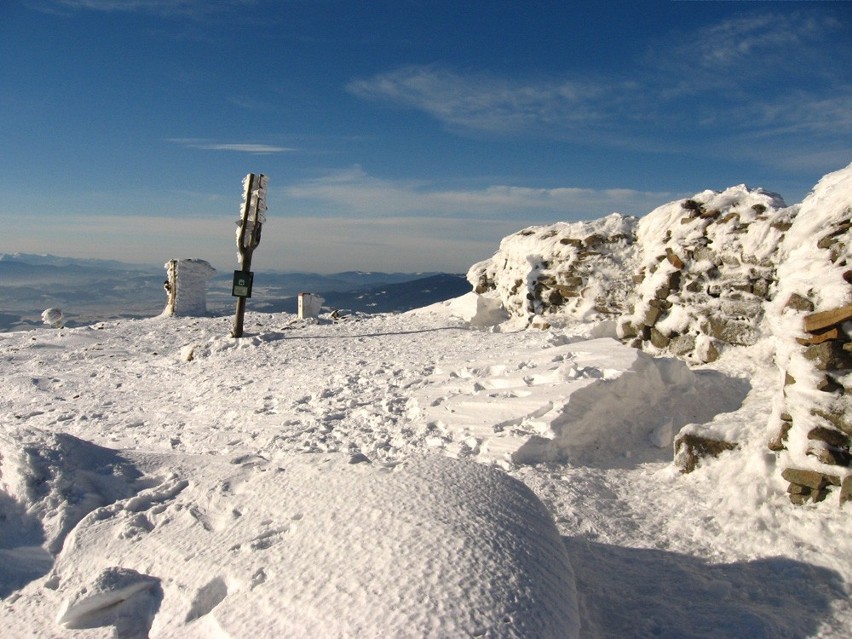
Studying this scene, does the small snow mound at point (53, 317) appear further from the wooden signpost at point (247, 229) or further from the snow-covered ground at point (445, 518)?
the snow-covered ground at point (445, 518)

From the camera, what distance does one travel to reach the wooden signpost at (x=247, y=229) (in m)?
12.9

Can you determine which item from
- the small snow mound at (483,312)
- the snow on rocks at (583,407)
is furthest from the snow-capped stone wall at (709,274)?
the small snow mound at (483,312)

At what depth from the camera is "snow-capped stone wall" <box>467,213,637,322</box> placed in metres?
10.6

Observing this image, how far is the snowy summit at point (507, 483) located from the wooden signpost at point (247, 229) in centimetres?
387

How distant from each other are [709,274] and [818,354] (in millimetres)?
4031

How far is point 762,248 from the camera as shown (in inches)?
287

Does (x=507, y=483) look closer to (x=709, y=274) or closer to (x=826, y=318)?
(x=826, y=318)

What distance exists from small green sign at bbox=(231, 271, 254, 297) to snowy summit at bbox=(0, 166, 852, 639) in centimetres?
387

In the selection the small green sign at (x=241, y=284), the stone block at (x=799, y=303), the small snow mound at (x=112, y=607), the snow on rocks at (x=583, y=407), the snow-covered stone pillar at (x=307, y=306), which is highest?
the stone block at (x=799, y=303)

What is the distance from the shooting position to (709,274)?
787 centimetres

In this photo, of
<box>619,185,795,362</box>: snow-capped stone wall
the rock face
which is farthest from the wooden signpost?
<box>619,185,795,362</box>: snow-capped stone wall

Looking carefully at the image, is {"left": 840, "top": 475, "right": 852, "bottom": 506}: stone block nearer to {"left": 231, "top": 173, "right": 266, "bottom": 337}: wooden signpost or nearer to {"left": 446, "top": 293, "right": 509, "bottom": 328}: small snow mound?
{"left": 446, "top": 293, "right": 509, "bottom": 328}: small snow mound

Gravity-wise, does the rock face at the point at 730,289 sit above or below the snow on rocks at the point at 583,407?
above

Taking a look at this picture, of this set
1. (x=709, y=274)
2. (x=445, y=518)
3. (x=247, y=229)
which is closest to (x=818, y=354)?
(x=445, y=518)
